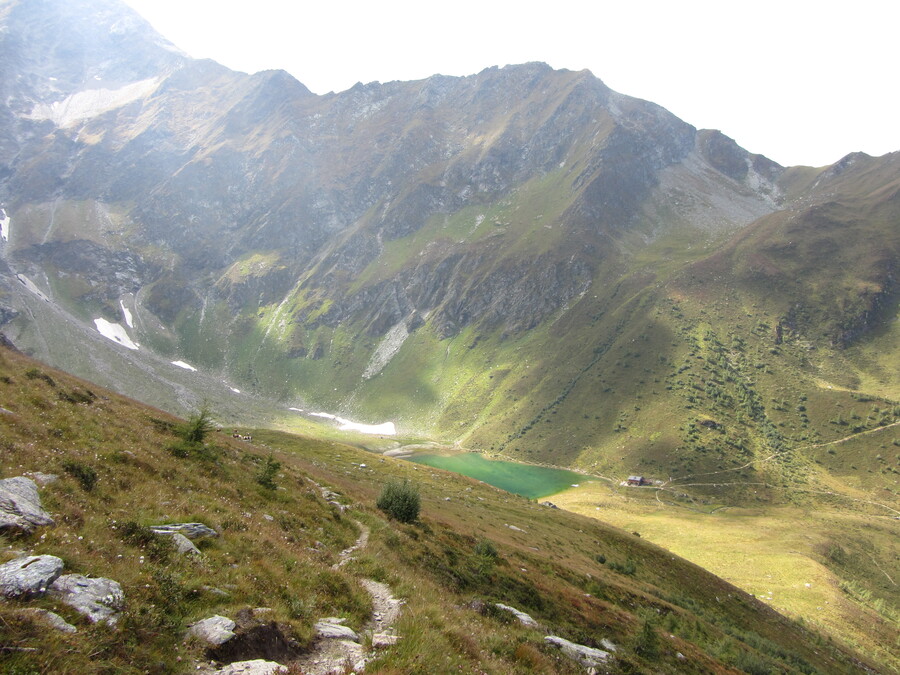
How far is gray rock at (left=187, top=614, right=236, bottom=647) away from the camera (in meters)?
8.41

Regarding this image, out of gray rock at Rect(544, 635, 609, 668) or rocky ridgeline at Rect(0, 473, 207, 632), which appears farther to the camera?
gray rock at Rect(544, 635, 609, 668)

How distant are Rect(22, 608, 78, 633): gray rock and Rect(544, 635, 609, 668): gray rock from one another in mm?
14917

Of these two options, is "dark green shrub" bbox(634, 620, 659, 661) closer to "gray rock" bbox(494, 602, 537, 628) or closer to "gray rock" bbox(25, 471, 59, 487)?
"gray rock" bbox(494, 602, 537, 628)

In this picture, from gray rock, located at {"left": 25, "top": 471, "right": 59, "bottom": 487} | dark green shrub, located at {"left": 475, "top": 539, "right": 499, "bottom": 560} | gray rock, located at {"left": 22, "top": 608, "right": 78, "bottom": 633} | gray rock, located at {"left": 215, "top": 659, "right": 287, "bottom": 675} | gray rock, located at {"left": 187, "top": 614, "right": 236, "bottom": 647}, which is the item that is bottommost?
dark green shrub, located at {"left": 475, "top": 539, "right": 499, "bottom": 560}

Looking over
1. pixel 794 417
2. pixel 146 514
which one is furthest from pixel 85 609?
pixel 794 417

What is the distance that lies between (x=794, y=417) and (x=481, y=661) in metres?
170

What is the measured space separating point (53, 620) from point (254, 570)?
603 cm

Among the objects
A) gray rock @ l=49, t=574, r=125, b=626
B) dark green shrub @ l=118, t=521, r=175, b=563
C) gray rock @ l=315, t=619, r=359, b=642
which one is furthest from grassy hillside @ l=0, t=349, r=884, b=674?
gray rock @ l=315, t=619, r=359, b=642

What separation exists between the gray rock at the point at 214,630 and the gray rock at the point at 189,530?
4.02m

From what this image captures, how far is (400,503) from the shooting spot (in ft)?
86.6

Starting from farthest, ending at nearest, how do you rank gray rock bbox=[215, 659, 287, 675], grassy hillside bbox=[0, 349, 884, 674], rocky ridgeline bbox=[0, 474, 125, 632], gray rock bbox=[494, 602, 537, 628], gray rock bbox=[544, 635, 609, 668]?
gray rock bbox=[494, 602, 537, 628]
gray rock bbox=[544, 635, 609, 668]
grassy hillside bbox=[0, 349, 884, 674]
gray rock bbox=[215, 659, 287, 675]
rocky ridgeline bbox=[0, 474, 125, 632]

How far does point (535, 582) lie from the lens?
25047mm

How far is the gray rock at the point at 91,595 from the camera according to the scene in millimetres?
7367

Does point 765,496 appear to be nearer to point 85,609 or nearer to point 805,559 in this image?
point 805,559
